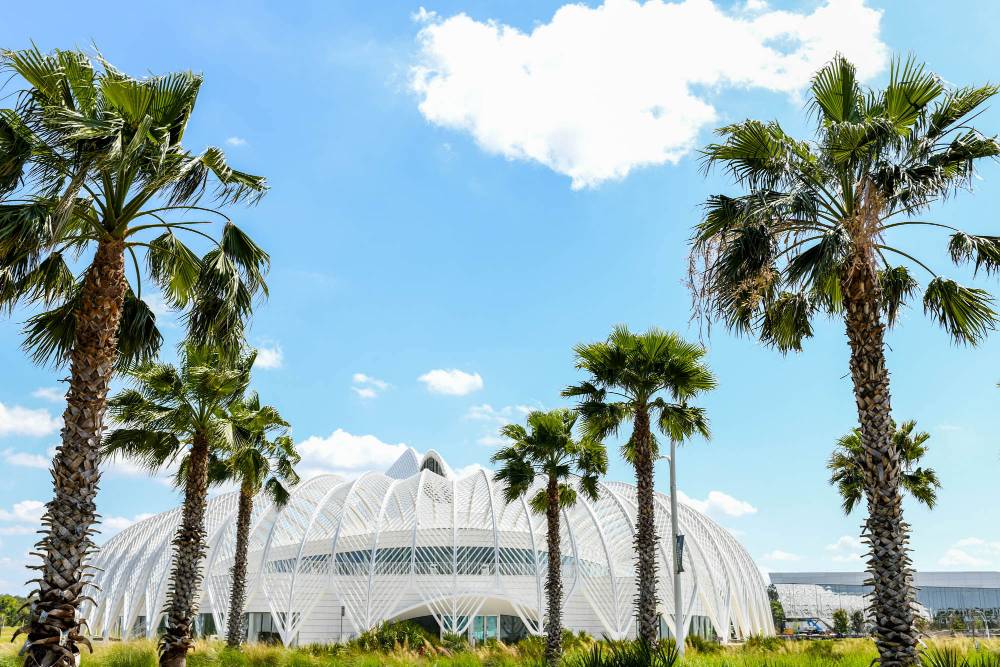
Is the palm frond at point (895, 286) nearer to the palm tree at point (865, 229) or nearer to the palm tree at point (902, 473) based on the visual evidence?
the palm tree at point (865, 229)

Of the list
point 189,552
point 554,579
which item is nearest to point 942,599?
point 554,579

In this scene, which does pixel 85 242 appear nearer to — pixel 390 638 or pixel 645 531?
pixel 645 531

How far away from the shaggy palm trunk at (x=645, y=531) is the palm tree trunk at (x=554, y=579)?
15.3ft

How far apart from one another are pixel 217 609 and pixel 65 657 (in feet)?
103

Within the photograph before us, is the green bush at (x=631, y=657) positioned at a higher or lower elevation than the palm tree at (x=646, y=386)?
lower

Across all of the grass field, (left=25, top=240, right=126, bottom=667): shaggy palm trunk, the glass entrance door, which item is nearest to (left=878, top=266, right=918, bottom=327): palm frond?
the grass field

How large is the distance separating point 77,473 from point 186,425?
1094cm

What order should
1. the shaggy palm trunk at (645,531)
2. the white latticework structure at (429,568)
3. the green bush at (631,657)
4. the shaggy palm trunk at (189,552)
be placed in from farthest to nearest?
the white latticework structure at (429,568) → the shaggy palm trunk at (645,531) → the shaggy palm trunk at (189,552) → the green bush at (631,657)

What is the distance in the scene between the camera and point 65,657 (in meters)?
9.51

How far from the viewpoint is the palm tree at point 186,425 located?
19500mm

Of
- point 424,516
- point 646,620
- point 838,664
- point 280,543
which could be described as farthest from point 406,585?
point 838,664

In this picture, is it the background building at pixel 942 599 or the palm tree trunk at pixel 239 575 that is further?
the background building at pixel 942 599

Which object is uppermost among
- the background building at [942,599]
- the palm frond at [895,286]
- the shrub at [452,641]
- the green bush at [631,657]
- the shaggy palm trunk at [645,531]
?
the palm frond at [895,286]

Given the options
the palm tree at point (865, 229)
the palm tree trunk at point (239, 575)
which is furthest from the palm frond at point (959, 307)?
the palm tree trunk at point (239, 575)
